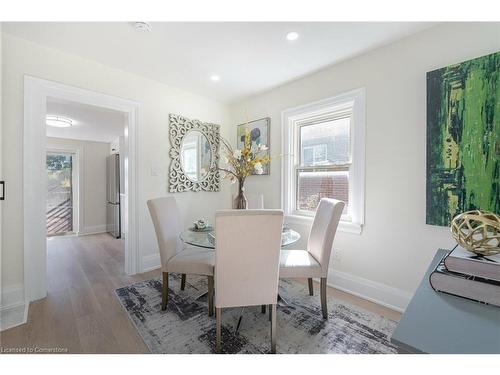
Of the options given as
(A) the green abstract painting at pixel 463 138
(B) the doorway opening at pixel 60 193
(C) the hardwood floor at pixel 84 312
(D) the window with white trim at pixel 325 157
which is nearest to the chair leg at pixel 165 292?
(C) the hardwood floor at pixel 84 312

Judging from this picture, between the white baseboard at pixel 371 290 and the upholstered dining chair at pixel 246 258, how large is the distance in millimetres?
1226

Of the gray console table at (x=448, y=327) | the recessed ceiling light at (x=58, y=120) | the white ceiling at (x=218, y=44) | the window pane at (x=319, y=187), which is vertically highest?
the white ceiling at (x=218, y=44)

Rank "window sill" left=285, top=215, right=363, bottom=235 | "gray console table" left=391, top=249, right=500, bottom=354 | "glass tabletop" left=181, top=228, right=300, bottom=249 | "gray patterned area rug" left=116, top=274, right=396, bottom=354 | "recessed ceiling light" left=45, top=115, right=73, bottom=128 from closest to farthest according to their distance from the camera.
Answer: "gray console table" left=391, top=249, right=500, bottom=354, "gray patterned area rug" left=116, top=274, right=396, bottom=354, "glass tabletop" left=181, top=228, right=300, bottom=249, "window sill" left=285, top=215, right=363, bottom=235, "recessed ceiling light" left=45, top=115, right=73, bottom=128

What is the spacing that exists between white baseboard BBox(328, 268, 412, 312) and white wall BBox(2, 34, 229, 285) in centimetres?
202

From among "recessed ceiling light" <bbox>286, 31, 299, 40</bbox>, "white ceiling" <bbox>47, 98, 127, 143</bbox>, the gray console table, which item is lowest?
the gray console table

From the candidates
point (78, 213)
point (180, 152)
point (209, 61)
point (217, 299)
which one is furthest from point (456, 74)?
point (78, 213)

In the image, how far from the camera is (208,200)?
3.57 metres

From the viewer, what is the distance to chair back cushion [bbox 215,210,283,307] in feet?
4.67

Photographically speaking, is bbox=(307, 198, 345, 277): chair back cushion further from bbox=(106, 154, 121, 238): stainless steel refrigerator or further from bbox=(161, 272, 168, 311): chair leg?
bbox=(106, 154, 121, 238): stainless steel refrigerator

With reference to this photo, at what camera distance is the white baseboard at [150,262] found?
9.42 feet

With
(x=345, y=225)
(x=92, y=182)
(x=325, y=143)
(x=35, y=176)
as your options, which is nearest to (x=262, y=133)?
(x=325, y=143)

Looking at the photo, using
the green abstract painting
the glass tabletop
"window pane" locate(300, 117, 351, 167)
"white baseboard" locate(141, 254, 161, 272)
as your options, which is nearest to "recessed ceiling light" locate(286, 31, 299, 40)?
"window pane" locate(300, 117, 351, 167)

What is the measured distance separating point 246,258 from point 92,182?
5.57m

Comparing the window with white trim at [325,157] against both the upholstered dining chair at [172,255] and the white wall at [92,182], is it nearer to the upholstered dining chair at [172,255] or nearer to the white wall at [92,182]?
the upholstered dining chair at [172,255]
